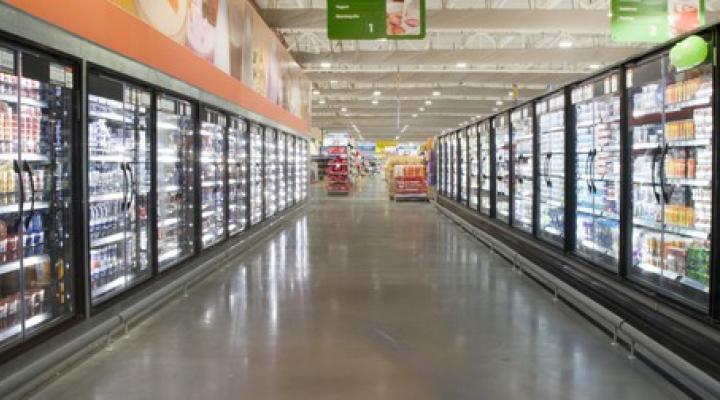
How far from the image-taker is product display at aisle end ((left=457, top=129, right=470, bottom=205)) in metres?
16.0

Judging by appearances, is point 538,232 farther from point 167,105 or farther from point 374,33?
point 167,105

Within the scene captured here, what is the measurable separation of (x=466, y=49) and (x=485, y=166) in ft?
20.7

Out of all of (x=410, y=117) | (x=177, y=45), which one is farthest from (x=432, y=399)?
(x=410, y=117)

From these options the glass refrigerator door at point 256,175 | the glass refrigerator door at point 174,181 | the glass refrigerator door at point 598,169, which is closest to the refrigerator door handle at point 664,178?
the glass refrigerator door at point 598,169

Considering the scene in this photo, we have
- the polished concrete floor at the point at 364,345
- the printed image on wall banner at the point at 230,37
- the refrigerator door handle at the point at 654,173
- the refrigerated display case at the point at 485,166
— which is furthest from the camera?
the refrigerated display case at the point at 485,166

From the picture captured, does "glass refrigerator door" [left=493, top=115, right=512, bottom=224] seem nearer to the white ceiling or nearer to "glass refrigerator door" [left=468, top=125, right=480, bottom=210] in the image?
"glass refrigerator door" [left=468, top=125, right=480, bottom=210]

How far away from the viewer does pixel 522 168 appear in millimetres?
10211

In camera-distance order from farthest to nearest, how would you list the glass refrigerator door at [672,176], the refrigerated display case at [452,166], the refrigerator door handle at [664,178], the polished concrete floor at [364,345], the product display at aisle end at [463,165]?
the refrigerated display case at [452,166]
the product display at aisle end at [463,165]
the refrigerator door handle at [664,178]
the glass refrigerator door at [672,176]
the polished concrete floor at [364,345]

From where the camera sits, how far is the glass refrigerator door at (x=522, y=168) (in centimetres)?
983

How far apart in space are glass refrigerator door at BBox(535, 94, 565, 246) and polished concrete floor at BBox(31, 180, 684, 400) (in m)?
0.82

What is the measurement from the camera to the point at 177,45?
752cm

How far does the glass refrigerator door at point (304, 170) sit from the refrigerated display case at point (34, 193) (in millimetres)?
16610

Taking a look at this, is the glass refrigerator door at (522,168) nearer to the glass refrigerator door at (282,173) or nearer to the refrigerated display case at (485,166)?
the refrigerated display case at (485,166)

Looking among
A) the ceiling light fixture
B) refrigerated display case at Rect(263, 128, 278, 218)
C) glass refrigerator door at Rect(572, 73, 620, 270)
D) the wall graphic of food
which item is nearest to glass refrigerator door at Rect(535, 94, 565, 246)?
glass refrigerator door at Rect(572, 73, 620, 270)
